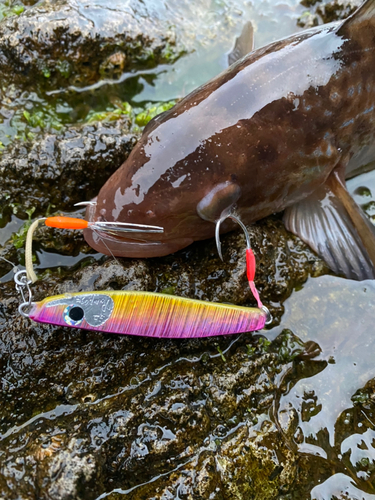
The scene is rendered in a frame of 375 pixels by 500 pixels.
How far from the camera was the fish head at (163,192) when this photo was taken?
252 cm

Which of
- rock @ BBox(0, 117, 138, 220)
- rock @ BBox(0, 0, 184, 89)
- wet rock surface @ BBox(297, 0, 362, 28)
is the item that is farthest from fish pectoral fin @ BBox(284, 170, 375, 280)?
wet rock surface @ BBox(297, 0, 362, 28)

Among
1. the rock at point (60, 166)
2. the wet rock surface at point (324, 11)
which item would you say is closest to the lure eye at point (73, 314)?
the rock at point (60, 166)

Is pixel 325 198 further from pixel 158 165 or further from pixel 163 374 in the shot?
pixel 163 374

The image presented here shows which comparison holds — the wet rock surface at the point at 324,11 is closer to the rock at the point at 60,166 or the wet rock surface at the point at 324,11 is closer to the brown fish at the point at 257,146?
the brown fish at the point at 257,146

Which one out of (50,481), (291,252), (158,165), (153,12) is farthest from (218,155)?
(153,12)

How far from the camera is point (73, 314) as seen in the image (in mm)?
2361

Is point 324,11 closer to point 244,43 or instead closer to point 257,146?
point 244,43

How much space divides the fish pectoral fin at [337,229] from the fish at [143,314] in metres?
0.94

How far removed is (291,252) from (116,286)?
55.6 inches

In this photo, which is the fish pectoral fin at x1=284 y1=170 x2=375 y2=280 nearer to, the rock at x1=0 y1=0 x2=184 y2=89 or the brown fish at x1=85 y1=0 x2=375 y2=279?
the brown fish at x1=85 y1=0 x2=375 y2=279

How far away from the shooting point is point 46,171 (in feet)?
9.98

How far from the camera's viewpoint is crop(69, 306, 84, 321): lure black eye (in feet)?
7.75

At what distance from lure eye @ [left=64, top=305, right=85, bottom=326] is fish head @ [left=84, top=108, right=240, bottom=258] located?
0.49m

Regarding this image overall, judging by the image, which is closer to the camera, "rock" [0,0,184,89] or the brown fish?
the brown fish
